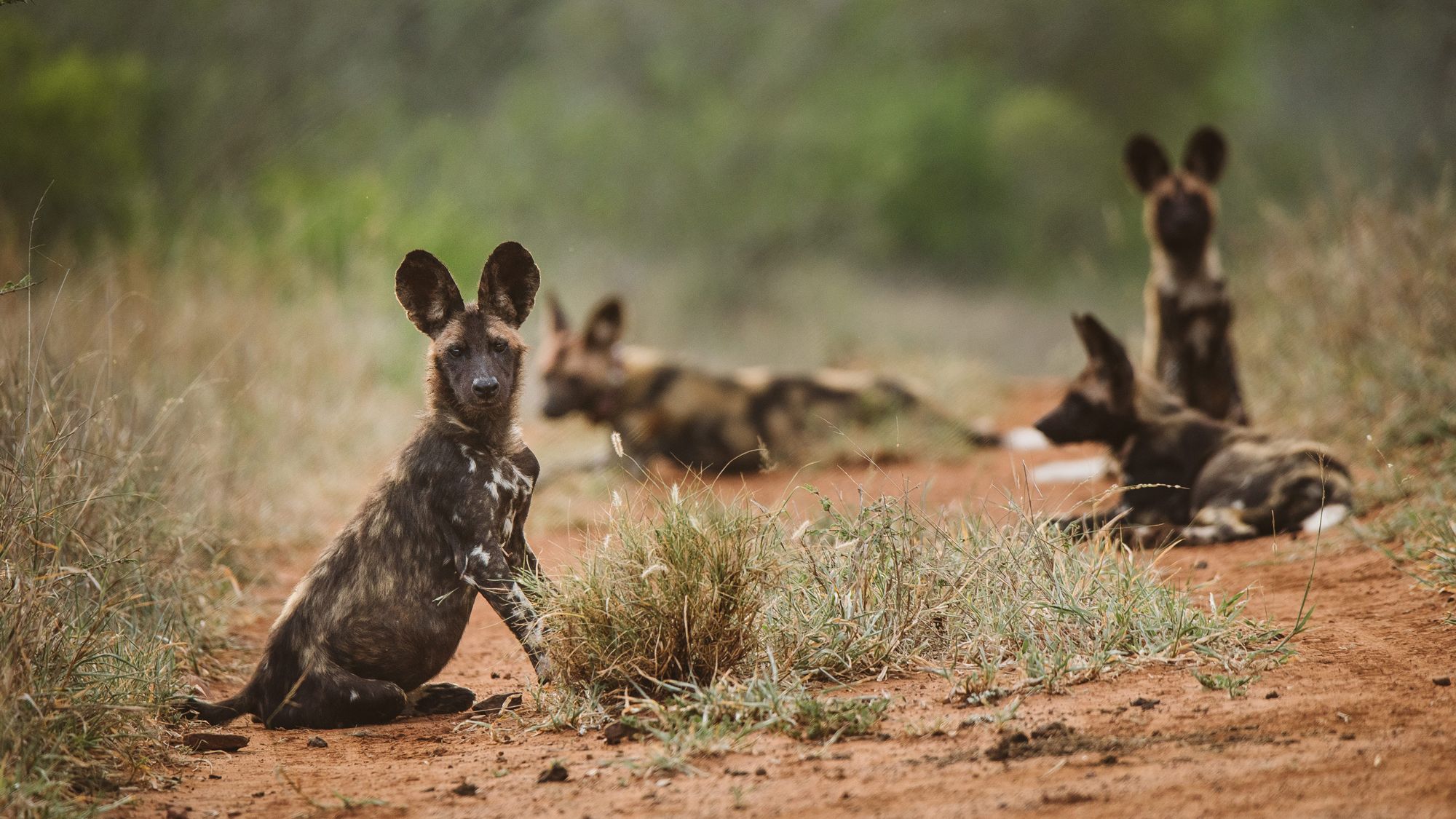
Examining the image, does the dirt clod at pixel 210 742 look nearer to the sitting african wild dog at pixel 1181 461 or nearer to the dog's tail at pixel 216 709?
the dog's tail at pixel 216 709

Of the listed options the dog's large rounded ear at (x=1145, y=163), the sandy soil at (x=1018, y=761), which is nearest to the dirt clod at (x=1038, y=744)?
the sandy soil at (x=1018, y=761)

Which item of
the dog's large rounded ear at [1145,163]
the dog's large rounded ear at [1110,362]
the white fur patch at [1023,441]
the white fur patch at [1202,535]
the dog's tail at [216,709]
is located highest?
the dog's large rounded ear at [1145,163]

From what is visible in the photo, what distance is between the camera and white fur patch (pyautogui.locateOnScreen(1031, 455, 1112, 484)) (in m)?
7.46

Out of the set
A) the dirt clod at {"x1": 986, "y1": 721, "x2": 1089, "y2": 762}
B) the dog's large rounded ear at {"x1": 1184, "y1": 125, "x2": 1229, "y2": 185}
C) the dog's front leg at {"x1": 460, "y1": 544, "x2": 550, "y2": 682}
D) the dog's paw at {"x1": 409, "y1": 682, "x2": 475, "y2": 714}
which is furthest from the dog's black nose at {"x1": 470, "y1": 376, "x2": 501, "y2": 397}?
the dog's large rounded ear at {"x1": 1184, "y1": 125, "x2": 1229, "y2": 185}

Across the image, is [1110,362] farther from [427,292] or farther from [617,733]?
[617,733]

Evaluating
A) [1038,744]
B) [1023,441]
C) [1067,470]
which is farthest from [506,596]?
[1023,441]

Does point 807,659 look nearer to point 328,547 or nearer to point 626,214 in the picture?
point 328,547

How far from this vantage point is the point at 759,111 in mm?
21312

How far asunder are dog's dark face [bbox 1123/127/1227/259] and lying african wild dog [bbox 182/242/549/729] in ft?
15.0

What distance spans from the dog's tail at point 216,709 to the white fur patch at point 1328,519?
13.4 ft

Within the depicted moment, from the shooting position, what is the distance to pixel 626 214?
790 inches

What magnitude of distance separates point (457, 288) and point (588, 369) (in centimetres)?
490

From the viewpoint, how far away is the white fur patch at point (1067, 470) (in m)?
7.46

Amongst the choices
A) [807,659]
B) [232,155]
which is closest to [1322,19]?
[232,155]
